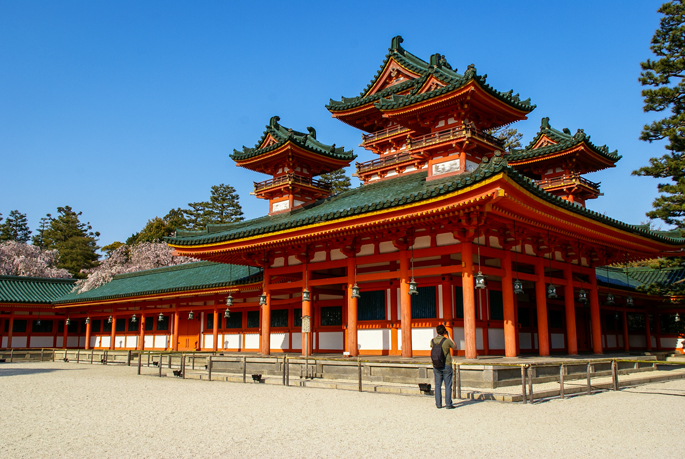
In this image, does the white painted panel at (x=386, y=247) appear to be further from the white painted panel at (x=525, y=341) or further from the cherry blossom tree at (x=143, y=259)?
the cherry blossom tree at (x=143, y=259)

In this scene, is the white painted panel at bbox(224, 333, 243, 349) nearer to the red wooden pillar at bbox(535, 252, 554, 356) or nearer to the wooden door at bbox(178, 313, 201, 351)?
the wooden door at bbox(178, 313, 201, 351)

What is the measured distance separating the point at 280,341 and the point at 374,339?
261 inches

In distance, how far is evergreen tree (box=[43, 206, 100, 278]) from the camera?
64562mm

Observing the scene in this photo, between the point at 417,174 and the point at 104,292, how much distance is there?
2669cm

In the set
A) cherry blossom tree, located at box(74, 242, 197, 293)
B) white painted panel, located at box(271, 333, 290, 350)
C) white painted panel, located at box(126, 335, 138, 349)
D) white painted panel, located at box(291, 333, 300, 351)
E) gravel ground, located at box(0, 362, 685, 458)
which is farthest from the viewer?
cherry blossom tree, located at box(74, 242, 197, 293)

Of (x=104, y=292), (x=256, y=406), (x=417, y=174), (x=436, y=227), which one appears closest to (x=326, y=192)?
(x=417, y=174)

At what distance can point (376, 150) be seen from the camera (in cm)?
2469

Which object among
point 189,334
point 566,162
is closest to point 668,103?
point 566,162

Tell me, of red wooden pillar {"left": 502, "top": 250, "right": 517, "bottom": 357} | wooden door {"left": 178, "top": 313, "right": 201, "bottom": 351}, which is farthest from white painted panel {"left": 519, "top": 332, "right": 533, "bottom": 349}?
wooden door {"left": 178, "top": 313, "right": 201, "bottom": 351}

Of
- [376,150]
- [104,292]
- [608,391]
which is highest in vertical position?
[376,150]

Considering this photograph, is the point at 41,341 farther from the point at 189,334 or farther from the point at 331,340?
the point at 331,340

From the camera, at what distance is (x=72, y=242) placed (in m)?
67.9

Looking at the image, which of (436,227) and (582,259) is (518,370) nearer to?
(436,227)

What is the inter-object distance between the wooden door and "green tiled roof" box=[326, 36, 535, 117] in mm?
14660
